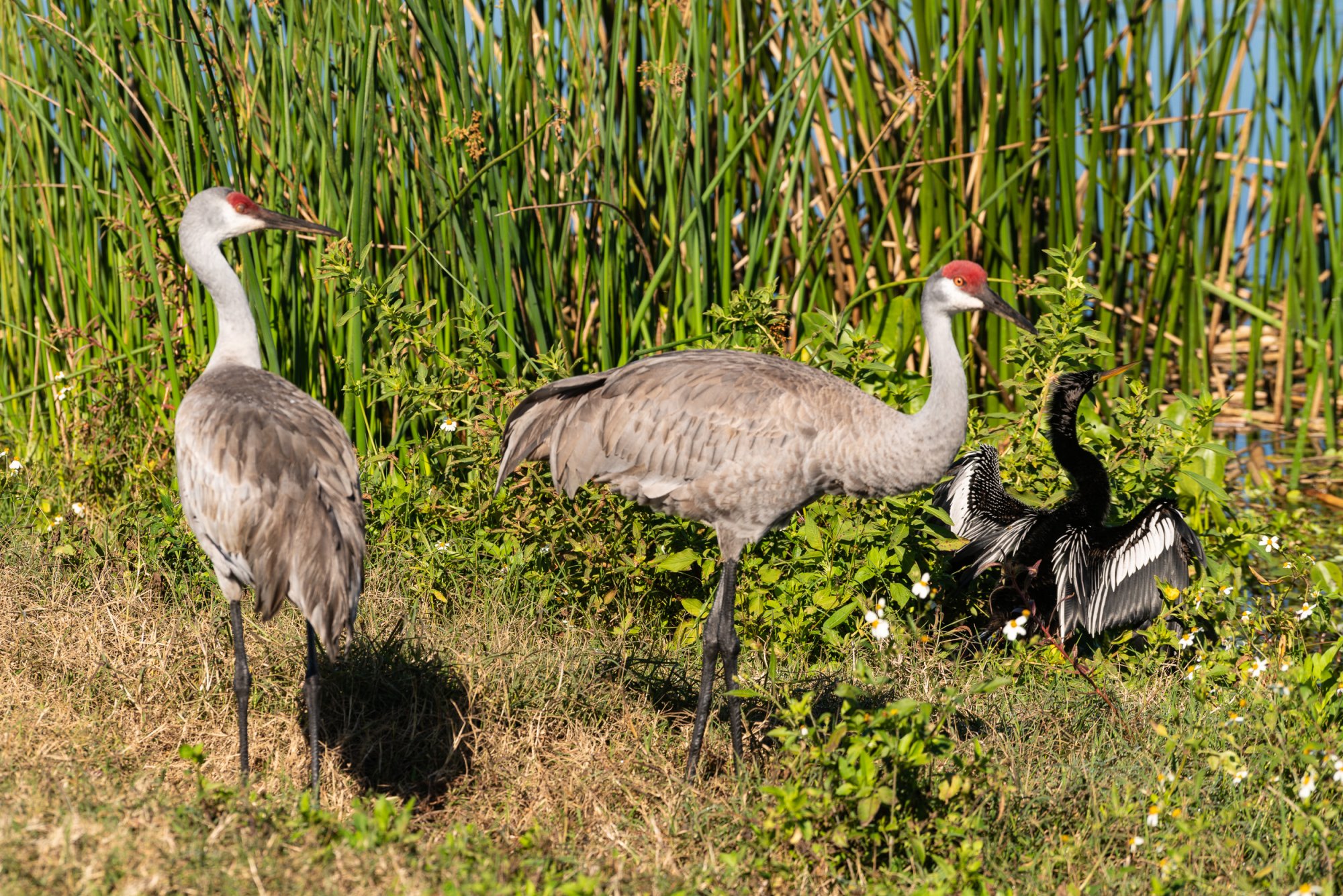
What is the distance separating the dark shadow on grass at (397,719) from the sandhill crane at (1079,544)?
1.81 m

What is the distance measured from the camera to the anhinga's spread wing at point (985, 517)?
14.1ft

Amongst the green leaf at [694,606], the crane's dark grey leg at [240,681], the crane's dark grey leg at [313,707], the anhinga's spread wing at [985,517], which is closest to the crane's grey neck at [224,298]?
the crane's dark grey leg at [240,681]

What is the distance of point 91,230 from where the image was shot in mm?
5125

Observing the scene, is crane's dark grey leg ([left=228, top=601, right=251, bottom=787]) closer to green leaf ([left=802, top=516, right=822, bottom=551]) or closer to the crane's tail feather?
the crane's tail feather

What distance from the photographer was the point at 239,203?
3756 millimetres

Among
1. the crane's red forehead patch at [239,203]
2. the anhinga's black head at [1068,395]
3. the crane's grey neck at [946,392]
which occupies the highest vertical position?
the crane's red forehead patch at [239,203]

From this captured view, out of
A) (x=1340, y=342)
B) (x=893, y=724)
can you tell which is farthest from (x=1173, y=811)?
(x=1340, y=342)

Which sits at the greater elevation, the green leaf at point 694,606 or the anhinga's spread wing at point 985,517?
the anhinga's spread wing at point 985,517

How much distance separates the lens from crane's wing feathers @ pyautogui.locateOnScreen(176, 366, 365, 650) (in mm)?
3119

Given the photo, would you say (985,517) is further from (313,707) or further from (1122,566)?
(313,707)

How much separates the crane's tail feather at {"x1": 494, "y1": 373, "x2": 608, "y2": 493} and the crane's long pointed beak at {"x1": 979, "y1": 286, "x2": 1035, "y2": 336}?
1123 millimetres

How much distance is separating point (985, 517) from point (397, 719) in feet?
6.96

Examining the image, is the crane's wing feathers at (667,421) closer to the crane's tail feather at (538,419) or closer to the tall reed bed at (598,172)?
the crane's tail feather at (538,419)

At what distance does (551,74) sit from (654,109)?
0.45 m
